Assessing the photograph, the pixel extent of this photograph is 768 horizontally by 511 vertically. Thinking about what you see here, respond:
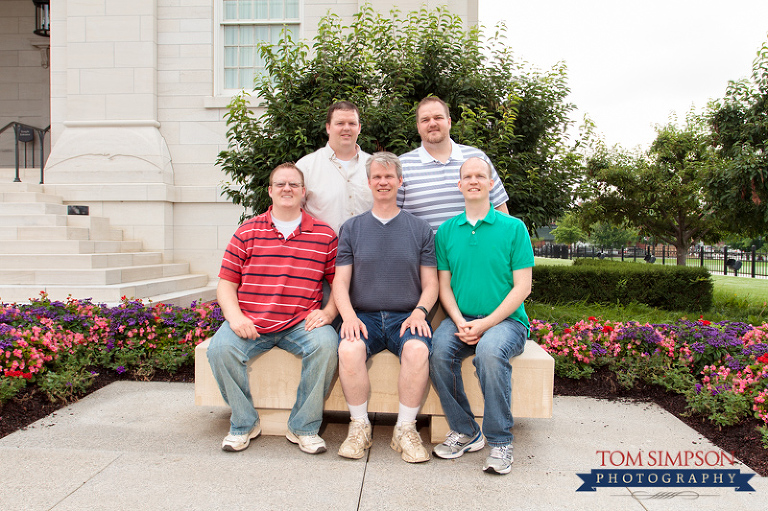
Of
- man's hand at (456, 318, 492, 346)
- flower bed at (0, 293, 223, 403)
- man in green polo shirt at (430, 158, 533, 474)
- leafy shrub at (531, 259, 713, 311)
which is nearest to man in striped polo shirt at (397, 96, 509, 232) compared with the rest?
man in green polo shirt at (430, 158, 533, 474)

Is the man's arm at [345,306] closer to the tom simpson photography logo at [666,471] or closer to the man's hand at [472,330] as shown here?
the man's hand at [472,330]

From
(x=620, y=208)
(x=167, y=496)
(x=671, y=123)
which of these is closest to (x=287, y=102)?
(x=167, y=496)

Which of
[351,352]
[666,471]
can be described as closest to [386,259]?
[351,352]

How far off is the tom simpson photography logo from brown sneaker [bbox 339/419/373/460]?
46.2 inches

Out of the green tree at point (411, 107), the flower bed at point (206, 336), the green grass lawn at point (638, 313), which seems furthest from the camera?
the green grass lawn at point (638, 313)

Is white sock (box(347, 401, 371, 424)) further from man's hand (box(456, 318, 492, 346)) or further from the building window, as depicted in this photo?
the building window

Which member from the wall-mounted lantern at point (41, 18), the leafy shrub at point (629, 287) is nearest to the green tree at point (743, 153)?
the leafy shrub at point (629, 287)

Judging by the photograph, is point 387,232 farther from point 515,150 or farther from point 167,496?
point 515,150

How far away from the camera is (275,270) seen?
10.9 feet

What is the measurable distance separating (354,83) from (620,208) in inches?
463

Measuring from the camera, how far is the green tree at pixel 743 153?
7.34 m

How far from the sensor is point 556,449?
127 inches

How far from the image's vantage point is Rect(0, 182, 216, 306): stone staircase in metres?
6.91

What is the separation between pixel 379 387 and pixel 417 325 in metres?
0.51
